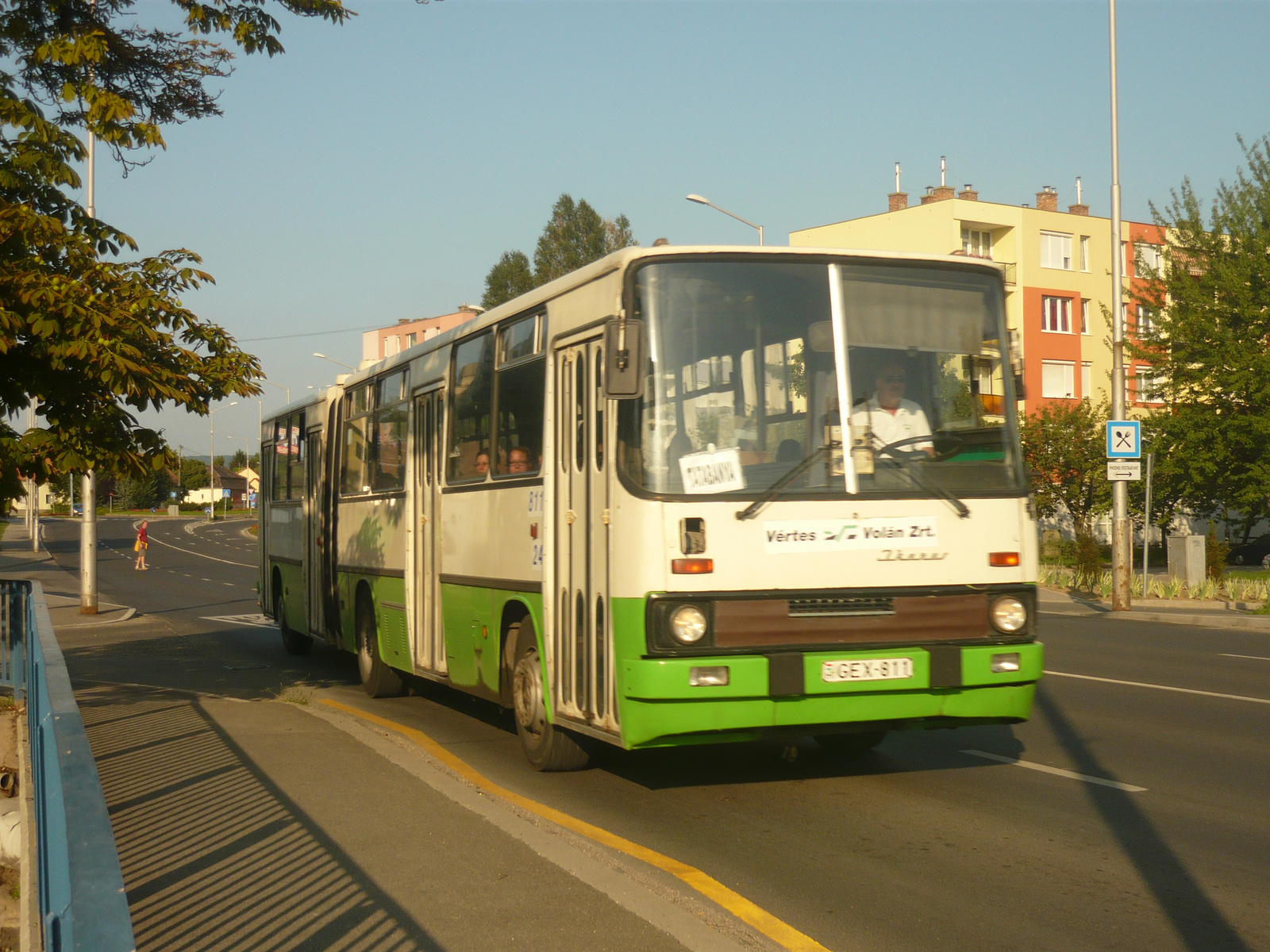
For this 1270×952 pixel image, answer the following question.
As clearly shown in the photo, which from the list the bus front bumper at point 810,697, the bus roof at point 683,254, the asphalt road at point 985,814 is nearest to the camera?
the asphalt road at point 985,814

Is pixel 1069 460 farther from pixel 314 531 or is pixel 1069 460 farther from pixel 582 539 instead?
pixel 582 539

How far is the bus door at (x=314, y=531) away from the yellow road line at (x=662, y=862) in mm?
5916

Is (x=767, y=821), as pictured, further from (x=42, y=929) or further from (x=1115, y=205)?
(x=1115, y=205)

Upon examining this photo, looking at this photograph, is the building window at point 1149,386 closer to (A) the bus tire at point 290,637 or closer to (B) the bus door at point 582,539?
(A) the bus tire at point 290,637

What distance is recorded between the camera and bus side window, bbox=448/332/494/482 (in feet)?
32.2

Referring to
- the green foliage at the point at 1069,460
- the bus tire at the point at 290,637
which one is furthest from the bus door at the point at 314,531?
the green foliage at the point at 1069,460

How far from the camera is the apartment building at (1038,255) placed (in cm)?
6016

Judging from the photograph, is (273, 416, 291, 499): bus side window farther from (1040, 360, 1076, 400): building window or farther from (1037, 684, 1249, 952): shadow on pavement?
(1040, 360, 1076, 400): building window

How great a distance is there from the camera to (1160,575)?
34.8 meters

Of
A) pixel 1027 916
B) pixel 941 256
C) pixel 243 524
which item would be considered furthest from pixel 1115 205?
pixel 243 524

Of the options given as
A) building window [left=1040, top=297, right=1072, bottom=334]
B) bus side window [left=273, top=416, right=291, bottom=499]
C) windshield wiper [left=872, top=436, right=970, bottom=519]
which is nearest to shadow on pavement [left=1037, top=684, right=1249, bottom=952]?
windshield wiper [left=872, top=436, right=970, bottom=519]

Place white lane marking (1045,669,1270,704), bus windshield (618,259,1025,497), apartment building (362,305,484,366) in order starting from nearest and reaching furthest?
bus windshield (618,259,1025,497) → white lane marking (1045,669,1270,704) → apartment building (362,305,484,366)

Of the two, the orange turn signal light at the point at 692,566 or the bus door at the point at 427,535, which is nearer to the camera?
the orange turn signal light at the point at 692,566

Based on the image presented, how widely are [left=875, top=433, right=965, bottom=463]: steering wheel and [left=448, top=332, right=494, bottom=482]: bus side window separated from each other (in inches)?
127
